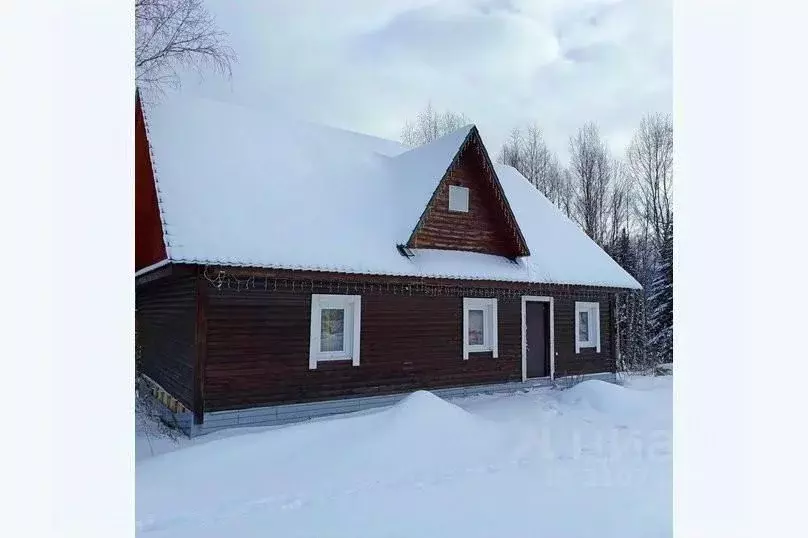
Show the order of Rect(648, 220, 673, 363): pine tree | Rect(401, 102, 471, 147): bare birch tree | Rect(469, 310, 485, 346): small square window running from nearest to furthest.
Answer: Rect(469, 310, 485, 346): small square window
Rect(648, 220, 673, 363): pine tree
Rect(401, 102, 471, 147): bare birch tree

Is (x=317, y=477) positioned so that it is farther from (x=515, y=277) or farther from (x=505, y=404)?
(x=515, y=277)


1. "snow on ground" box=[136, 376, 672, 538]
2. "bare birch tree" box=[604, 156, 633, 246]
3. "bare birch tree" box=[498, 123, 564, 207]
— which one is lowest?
"snow on ground" box=[136, 376, 672, 538]

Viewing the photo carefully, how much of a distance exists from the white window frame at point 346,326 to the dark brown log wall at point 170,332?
2044 mm

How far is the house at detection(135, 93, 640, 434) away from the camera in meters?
8.87

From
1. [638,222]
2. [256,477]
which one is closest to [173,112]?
[256,477]

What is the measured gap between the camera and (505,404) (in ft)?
36.0

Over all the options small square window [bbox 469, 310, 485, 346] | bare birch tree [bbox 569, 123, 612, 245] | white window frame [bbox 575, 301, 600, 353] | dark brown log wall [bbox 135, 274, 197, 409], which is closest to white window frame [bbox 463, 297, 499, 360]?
small square window [bbox 469, 310, 485, 346]

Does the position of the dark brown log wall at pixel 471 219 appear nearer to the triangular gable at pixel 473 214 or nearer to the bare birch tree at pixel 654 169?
the triangular gable at pixel 473 214

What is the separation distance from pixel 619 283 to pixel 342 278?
8672mm

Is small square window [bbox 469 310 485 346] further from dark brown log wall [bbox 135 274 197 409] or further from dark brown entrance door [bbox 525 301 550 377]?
dark brown log wall [bbox 135 274 197 409]

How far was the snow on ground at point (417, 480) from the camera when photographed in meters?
4.93

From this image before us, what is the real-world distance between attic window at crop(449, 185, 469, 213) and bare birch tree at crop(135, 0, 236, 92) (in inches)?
238

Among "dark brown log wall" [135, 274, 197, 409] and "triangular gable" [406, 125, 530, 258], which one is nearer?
"dark brown log wall" [135, 274, 197, 409]

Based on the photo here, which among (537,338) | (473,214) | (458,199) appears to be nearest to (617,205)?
(537,338)
